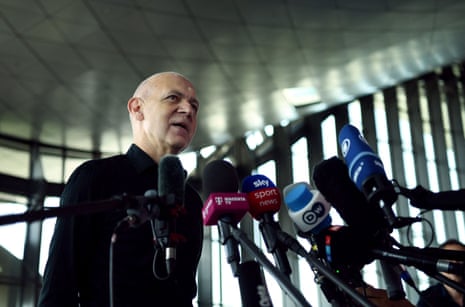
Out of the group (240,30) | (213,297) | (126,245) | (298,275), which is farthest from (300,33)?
(126,245)

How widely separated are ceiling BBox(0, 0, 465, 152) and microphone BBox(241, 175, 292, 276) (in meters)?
11.3

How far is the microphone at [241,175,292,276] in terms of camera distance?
7.74ft

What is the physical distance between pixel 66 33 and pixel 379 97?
29.2ft

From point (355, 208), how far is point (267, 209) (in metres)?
0.36

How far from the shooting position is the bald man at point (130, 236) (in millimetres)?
2598

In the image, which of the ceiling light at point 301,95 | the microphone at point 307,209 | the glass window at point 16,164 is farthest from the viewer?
the glass window at point 16,164

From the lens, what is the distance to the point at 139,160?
2945 millimetres

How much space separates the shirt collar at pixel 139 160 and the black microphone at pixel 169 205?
623mm

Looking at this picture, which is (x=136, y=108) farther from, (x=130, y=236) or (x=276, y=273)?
(x=276, y=273)

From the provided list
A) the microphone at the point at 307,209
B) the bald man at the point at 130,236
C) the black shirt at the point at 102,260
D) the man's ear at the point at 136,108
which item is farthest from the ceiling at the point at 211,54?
the microphone at the point at 307,209

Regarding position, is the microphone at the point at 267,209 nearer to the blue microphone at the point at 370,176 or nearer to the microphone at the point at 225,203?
the microphone at the point at 225,203

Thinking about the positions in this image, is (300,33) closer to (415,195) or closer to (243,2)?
(243,2)

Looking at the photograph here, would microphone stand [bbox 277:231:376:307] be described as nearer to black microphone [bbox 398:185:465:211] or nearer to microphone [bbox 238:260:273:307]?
microphone [bbox 238:260:273:307]

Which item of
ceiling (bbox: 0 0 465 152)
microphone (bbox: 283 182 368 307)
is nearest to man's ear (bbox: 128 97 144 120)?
microphone (bbox: 283 182 368 307)
